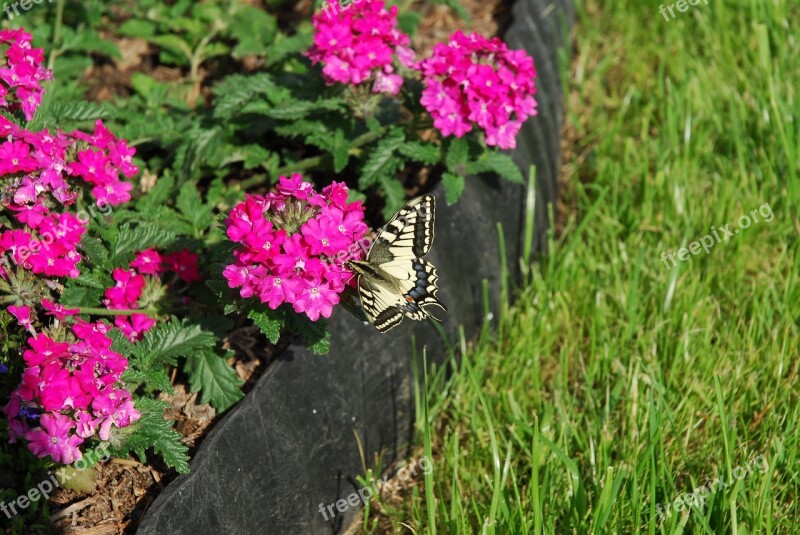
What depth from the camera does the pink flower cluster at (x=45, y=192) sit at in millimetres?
2453

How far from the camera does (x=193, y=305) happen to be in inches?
111

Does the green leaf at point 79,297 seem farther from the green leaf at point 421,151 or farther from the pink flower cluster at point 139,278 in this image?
the green leaf at point 421,151

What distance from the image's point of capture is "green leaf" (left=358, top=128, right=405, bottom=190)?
310 cm

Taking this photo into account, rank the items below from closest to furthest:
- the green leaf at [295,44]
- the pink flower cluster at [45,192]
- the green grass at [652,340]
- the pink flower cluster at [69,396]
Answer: the pink flower cluster at [69,396] → the pink flower cluster at [45,192] → the green grass at [652,340] → the green leaf at [295,44]

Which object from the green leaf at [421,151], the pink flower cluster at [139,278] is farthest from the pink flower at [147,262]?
the green leaf at [421,151]

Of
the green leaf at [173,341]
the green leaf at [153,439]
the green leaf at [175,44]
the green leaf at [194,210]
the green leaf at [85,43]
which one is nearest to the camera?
the green leaf at [153,439]

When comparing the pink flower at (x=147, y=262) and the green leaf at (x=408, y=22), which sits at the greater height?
the green leaf at (x=408, y=22)

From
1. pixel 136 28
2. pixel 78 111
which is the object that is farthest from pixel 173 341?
pixel 136 28

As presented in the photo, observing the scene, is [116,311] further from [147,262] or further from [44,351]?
[44,351]

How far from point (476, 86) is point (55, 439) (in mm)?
1632

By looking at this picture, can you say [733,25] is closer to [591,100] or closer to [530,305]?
[591,100]

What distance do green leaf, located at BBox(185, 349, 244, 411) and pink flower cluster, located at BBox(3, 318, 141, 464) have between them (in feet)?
0.95

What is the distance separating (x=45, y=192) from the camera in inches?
101

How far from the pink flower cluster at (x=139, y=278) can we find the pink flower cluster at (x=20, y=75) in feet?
1.79
